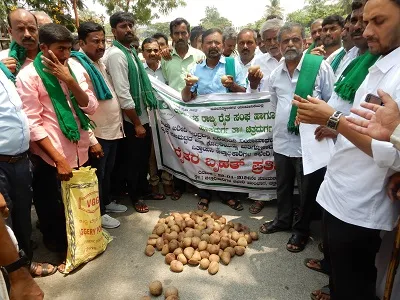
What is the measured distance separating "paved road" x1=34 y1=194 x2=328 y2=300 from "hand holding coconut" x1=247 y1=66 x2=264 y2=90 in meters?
1.60

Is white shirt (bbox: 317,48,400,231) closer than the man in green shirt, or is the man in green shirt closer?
white shirt (bbox: 317,48,400,231)

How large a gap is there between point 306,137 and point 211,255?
1.31 meters

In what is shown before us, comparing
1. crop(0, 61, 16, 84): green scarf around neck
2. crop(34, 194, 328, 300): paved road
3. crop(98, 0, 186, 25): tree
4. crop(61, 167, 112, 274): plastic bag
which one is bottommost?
crop(34, 194, 328, 300): paved road

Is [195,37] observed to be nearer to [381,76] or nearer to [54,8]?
[381,76]

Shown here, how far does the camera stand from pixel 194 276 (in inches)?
103

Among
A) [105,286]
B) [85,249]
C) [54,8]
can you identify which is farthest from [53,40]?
[54,8]

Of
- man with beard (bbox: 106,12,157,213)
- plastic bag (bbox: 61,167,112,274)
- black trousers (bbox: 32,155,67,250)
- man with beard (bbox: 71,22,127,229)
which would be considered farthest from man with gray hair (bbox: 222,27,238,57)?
black trousers (bbox: 32,155,67,250)

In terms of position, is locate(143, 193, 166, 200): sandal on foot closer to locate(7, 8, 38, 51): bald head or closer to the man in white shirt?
locate(7, 8, 38, 51): bald head

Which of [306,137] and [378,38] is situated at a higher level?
[378,38]

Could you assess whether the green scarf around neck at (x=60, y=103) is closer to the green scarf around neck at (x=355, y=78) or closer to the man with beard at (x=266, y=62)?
the man with beard at (x=266, y=62)

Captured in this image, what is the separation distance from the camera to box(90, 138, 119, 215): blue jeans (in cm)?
314

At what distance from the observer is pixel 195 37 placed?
20.2 ft

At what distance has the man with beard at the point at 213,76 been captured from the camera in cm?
365

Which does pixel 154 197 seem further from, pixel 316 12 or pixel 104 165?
pixel 316 12
